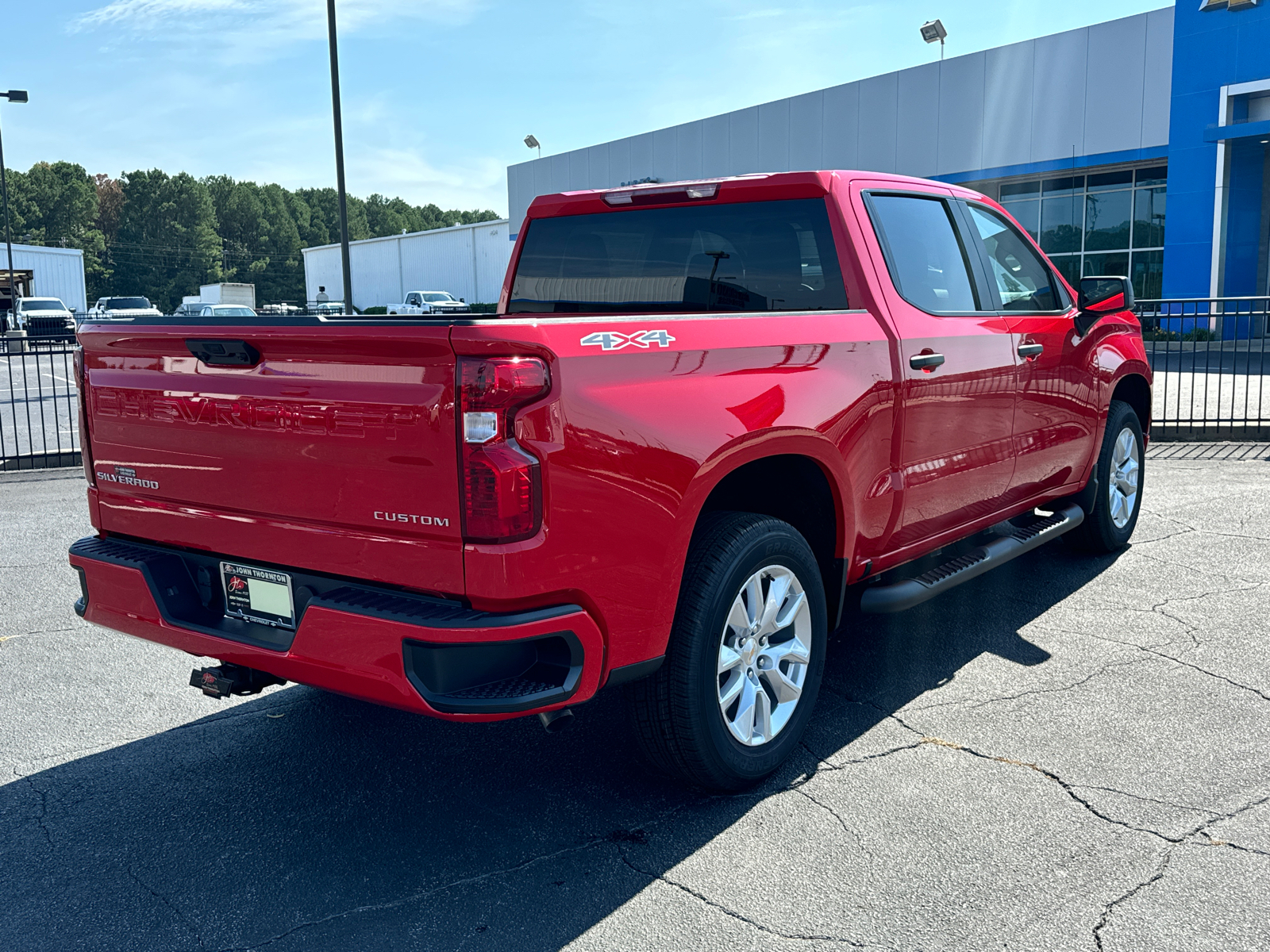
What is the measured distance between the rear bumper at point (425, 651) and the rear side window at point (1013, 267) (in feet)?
10.4

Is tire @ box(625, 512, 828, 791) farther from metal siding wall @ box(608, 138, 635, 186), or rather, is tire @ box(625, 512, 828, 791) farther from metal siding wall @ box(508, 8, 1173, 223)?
metal siding wall @ box(608, 138, 635, 186)

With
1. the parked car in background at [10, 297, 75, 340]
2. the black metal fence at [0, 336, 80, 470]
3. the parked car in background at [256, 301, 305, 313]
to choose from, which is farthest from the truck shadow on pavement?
the parked car in background at [10, 297, 75, 340]

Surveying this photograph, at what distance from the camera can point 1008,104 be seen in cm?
2911

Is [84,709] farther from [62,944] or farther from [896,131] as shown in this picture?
[896,131]

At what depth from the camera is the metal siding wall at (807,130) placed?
33819 mm

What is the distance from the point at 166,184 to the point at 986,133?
127168 mm

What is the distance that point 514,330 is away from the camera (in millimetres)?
2668

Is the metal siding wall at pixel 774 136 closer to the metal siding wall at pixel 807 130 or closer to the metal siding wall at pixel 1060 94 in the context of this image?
the metal siding wall at pixel 807 130

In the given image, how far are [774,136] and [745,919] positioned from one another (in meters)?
35.2

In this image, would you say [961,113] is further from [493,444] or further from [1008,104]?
[493,444]

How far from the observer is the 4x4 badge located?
287 centimetres

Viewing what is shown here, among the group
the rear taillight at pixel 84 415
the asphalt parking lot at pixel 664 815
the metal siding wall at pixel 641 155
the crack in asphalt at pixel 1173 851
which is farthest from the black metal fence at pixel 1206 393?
the metal siding wall at pixel 641 155

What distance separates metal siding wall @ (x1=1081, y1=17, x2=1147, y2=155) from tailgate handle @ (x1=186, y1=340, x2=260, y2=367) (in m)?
28.5

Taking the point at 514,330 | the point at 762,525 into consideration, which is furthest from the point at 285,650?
the point at 762,525
